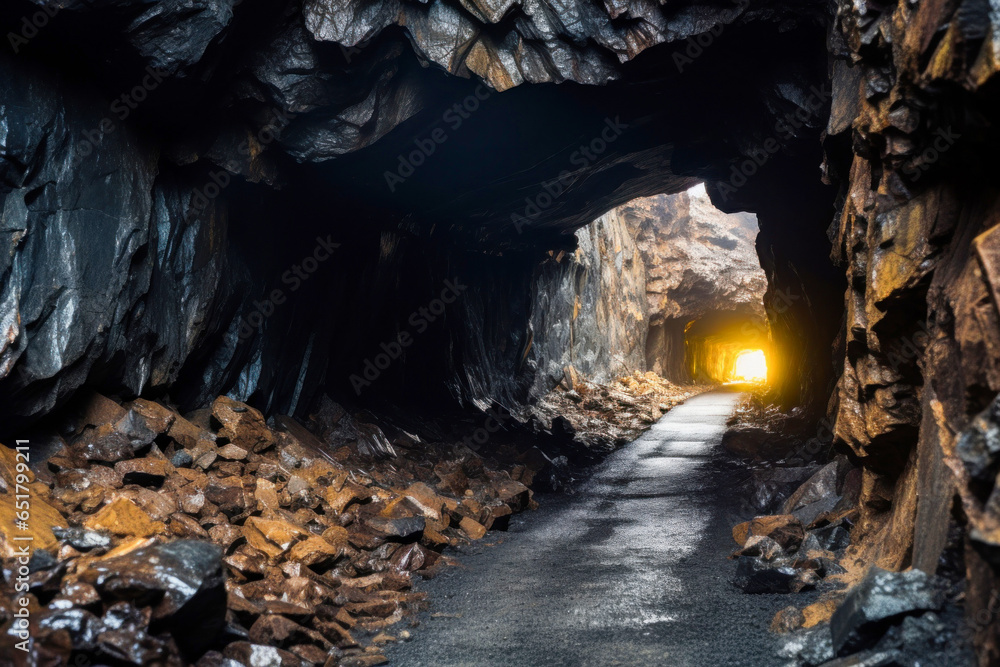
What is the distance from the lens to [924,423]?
3.58m

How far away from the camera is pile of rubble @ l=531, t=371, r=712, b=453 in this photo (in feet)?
42.0

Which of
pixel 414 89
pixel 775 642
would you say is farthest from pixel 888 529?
pixel 414 89

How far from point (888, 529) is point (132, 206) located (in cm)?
659

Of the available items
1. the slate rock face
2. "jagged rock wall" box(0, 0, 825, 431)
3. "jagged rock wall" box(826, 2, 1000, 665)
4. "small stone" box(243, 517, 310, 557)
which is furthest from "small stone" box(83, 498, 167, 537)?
"jagged rock wall" box(826, 2, 1000, 665)

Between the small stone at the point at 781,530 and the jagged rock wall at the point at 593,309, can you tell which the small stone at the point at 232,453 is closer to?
the small stone at the point at 781,530

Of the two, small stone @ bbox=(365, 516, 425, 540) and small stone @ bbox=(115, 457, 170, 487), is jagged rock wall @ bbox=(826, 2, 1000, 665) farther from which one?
small stone @ bbox=(115, 457, 170, 487)

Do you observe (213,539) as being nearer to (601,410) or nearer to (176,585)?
(176,585)

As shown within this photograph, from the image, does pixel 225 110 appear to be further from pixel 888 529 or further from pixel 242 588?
pixel 888 529

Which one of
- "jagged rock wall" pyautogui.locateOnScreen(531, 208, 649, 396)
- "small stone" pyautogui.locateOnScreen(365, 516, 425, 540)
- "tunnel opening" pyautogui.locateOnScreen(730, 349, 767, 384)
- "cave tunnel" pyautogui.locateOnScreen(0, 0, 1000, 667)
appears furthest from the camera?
"tunnel opening" pyautogui.locateOnScreen(730, 349, 767, 384)

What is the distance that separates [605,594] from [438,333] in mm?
8067

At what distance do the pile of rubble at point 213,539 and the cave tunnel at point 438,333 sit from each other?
0.03m

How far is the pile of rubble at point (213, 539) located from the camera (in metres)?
3.00

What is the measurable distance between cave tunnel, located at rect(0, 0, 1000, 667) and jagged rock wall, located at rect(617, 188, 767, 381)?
1297cm

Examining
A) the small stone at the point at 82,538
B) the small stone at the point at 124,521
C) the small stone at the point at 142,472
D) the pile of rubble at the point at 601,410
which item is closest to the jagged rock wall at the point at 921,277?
the small stone at the point at 82,538
